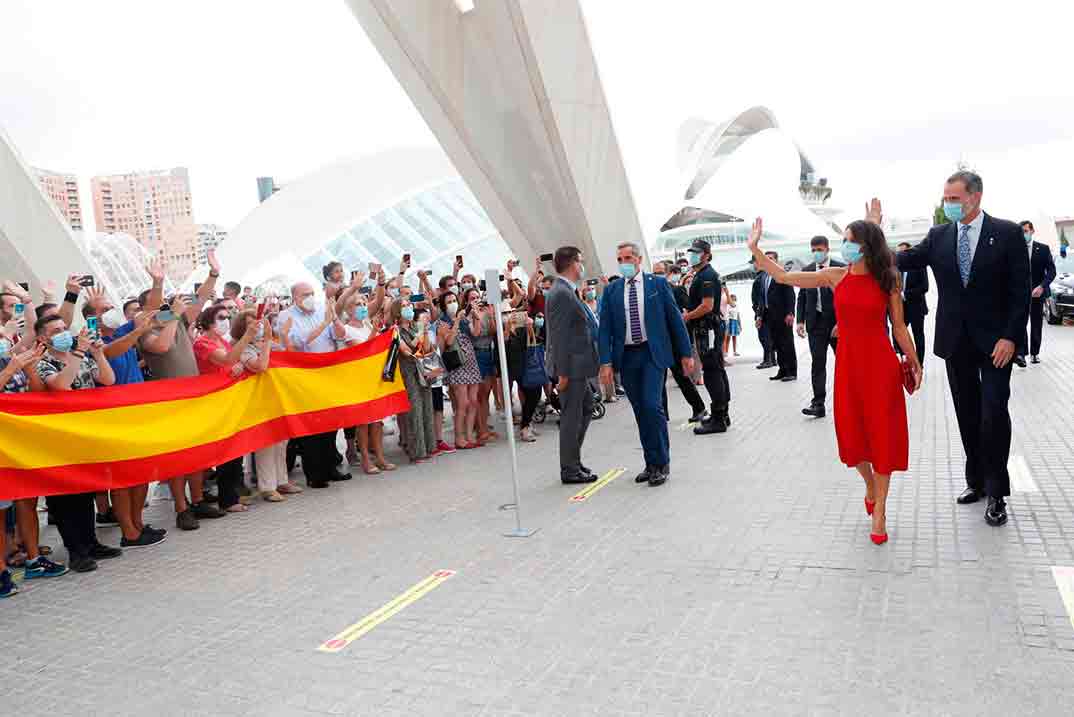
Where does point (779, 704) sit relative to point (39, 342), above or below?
Result: below

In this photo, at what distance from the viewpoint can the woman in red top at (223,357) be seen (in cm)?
777

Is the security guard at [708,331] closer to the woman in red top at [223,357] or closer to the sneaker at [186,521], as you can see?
the woman in red top at [223,357]

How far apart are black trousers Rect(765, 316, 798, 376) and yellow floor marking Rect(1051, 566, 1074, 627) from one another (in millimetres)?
8387

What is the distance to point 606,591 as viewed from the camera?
15.6ft

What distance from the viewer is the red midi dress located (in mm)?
5199

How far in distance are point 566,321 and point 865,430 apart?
3.18 meters

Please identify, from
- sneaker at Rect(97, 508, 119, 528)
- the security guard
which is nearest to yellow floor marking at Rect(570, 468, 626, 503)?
the security guard

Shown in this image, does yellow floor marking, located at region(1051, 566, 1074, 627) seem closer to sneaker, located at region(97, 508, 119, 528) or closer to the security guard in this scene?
the security guard

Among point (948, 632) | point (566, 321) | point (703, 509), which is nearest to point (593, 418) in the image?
point (566, 321)

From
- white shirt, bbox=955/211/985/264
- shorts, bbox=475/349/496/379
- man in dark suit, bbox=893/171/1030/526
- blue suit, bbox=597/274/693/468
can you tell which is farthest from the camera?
shorts, bbox=475/349/496/379

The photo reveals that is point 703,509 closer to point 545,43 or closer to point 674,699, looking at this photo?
point 674,699

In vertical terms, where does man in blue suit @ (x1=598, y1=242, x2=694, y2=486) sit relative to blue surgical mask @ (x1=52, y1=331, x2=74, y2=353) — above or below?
below

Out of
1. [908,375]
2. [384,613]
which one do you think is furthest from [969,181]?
[384,613]

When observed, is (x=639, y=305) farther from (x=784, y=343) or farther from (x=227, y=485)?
(x=784, y=343)
